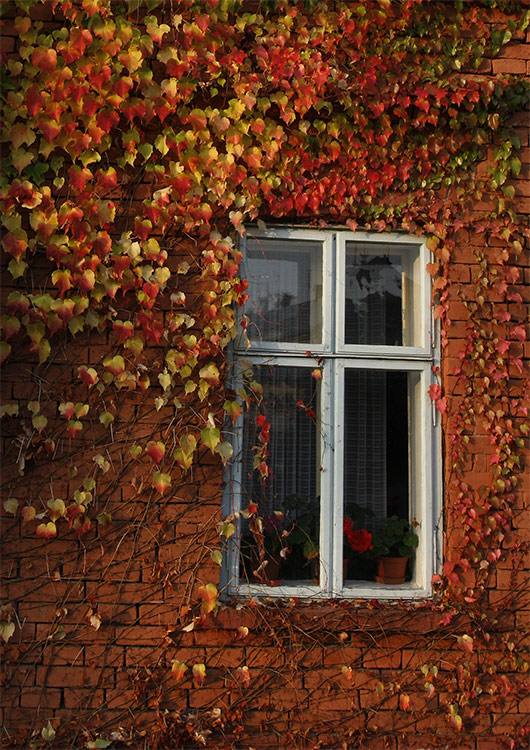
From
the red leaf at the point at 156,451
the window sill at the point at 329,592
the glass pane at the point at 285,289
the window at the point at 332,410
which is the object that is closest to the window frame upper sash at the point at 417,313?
the window at the point at 332,410

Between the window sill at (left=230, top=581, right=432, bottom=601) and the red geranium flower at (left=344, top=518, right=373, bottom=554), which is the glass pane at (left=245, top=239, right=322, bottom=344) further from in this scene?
the window sill at (left=230, top=581, right=432, bottom=601)

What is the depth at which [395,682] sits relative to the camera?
345 centimetres

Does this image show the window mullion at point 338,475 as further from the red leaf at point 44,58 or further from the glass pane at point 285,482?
the red leaf at point 44,58

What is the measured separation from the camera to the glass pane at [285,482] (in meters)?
3.56

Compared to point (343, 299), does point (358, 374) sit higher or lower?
lower

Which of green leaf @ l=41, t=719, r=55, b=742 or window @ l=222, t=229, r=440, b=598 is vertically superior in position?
window @ l=222, t=229, r=440, b=598

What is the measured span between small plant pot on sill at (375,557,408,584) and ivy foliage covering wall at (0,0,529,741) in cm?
18

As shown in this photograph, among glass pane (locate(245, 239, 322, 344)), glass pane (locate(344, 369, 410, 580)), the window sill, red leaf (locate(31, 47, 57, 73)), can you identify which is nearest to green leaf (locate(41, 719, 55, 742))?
the window sill

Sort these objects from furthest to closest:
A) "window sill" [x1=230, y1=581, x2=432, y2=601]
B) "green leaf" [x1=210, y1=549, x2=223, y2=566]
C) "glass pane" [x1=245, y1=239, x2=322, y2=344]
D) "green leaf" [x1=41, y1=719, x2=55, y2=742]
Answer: "glass pane" [x1=245, y1=239, x2=322, y2=344] → "window sill" [x1=230, y1=581, x2=432, y2=601] → "green leaf" [x1=210, y1=549, x2=223, y2=566] → "green leaf" [x1=41, y1=719, x2=55, y2=742]

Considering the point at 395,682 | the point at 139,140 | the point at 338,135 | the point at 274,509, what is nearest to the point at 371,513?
the point at 274,509

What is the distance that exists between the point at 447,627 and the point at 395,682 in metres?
0.34

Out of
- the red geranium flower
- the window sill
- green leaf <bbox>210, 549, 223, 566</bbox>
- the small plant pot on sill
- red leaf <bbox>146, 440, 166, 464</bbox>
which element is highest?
red leaf <bbox>146, 440, 166, 464</bbox>

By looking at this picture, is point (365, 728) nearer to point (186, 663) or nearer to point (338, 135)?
point (186, 663)

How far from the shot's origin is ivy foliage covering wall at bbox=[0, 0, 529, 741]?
135 inches
